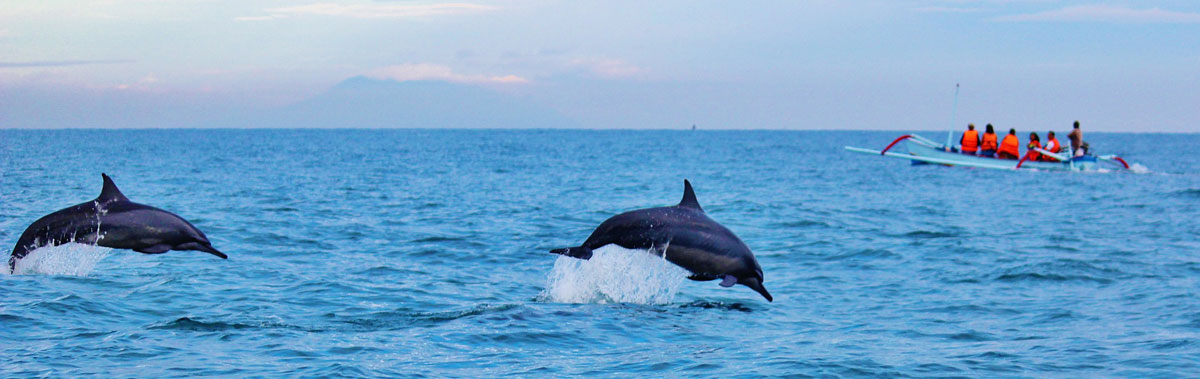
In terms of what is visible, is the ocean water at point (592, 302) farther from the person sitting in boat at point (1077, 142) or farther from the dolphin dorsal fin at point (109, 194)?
the person sitting in boat at point (1077, 142)

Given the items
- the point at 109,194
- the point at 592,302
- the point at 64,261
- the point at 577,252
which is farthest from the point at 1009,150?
the point at 109,194

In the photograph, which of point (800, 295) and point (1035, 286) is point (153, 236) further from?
point (1035, 286)

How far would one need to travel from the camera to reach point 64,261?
1592 cm

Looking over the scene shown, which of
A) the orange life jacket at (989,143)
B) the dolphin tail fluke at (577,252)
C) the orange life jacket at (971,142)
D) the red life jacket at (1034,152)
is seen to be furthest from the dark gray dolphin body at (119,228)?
the red life jacket at (1034,152)

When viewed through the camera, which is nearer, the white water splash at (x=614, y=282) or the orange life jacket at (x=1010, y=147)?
the white water splash at (x=614, y=282)

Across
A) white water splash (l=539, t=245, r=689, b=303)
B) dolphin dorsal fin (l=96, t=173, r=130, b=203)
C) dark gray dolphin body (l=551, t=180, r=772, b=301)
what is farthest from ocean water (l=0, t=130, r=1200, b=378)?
dolphin dorsal fin (l=96, t=173, r=130, b=203)

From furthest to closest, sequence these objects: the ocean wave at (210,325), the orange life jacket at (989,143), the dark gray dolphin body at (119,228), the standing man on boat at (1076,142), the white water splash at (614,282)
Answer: the orange life jacket at (989,143)
the standing man on boat at (1076,142)
the white water splash at (614,282)
the ocean wave at (210,325)
the dark gray dolphin body at (119,228)

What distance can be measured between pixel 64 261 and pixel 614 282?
324 inches

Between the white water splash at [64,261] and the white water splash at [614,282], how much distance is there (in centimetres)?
645

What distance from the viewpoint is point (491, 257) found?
1992cm

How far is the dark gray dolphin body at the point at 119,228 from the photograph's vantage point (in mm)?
9656

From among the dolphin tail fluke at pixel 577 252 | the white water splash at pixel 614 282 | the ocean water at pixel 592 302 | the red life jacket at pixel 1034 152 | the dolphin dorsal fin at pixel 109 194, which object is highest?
the dolphin dorsal fin at pixel 109 194

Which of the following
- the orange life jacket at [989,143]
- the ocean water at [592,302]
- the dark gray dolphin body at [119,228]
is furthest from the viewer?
the orange life jacket at [989,143]

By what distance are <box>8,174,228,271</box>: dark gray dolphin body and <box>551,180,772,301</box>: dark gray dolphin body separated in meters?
3.71
